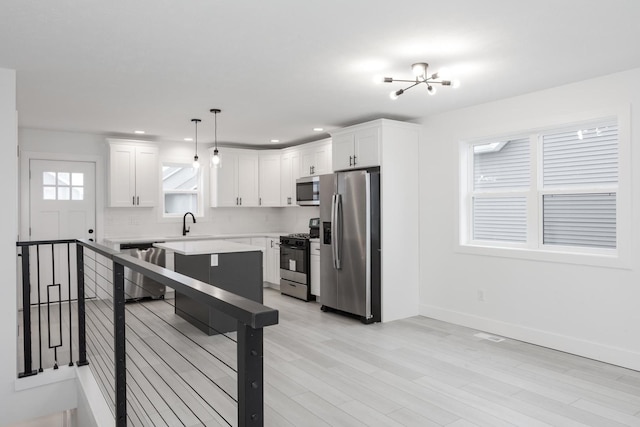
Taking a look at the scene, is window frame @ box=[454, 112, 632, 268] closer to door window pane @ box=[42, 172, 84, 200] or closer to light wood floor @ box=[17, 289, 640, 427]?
light wood floor @ box=[17, 289, 640, 427]

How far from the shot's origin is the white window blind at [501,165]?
14.7 feet

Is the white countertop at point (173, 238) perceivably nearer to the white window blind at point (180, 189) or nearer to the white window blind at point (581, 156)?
the white window blind at point (180, 189)

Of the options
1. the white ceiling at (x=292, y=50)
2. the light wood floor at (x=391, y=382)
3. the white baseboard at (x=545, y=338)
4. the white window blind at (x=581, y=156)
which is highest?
the white ceiling at (x=292, y=50)

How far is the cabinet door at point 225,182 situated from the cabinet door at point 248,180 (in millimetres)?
87

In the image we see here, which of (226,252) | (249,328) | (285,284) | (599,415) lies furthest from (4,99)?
(599,415)

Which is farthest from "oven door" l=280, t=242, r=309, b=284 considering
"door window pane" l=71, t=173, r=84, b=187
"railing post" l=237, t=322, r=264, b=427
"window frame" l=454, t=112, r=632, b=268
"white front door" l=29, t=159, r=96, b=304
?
"railing post" l=237, t=322, r=264, b=427

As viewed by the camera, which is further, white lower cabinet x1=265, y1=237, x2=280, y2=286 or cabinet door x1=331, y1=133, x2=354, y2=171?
white lower cabinet x1=265, y1=237, x2=280, y2=286

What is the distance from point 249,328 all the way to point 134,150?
241 inches

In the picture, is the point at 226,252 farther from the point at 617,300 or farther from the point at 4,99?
the point at 617,300

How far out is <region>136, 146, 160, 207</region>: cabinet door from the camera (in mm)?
6500

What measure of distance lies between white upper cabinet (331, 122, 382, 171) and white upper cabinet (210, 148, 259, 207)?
2229mm

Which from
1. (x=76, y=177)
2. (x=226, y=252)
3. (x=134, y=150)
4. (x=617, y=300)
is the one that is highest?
(x=134, y=150)

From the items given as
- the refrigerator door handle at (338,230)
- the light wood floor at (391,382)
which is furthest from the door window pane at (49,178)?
the refrigerator door handle at (338,230)

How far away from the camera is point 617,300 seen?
3.68 metres
